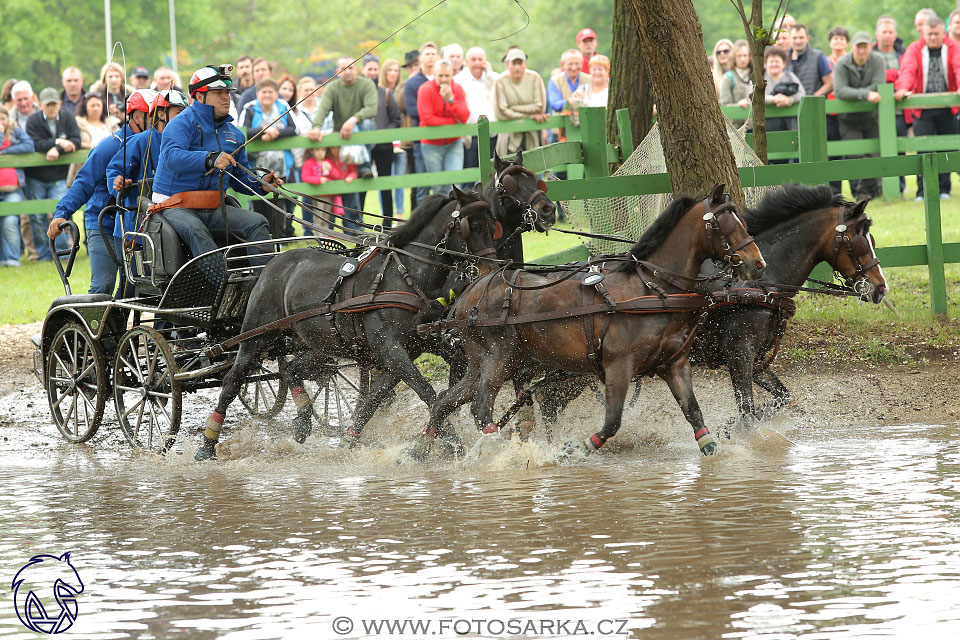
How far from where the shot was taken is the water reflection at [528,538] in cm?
534

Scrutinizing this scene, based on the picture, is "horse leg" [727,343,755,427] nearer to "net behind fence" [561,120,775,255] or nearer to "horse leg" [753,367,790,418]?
"horse leg" [753,367,790,418]

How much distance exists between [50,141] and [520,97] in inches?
244

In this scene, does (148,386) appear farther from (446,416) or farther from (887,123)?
(887,123)

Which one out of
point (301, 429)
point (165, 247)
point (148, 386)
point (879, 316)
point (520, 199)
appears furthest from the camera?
point (879, 316)

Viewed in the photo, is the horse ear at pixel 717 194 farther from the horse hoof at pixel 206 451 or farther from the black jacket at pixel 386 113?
the black jacket at pixel 386 113

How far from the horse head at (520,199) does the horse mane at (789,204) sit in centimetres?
133

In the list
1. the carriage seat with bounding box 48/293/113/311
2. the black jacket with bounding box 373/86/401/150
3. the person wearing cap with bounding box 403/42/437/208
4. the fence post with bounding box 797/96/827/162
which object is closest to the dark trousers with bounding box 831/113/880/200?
the person wearing cap with bounding box 403/42/437/208

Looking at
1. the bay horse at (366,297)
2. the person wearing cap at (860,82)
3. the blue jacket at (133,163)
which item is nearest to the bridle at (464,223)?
the bay horse at (366,297)

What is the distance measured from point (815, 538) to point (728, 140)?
4.94 metres

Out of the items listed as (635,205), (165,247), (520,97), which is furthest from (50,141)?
(635,205)

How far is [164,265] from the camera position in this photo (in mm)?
10180

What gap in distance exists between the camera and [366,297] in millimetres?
9227

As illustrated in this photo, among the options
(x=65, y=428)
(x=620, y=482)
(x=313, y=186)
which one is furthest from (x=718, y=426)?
(x=313, y=186)

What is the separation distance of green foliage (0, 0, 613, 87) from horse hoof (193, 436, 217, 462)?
80.5 ft
